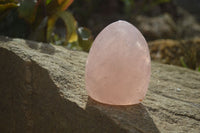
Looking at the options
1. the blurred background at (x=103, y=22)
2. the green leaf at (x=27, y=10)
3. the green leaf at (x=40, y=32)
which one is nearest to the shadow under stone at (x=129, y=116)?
the blurred background at (x=103, y=22)

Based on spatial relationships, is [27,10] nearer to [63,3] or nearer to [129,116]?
[63,3]

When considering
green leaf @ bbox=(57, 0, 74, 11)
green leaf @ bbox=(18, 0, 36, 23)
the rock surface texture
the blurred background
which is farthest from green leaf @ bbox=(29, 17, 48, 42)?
the rock surface texture

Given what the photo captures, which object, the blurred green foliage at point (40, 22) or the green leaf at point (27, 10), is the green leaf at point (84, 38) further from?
the green leaf at point (27, 10)

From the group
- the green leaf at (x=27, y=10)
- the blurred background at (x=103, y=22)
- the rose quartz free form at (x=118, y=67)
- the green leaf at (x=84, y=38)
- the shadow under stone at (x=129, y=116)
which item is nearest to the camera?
the shadow under stone at (x=129, y=116)

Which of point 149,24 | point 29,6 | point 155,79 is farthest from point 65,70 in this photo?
point 149,24

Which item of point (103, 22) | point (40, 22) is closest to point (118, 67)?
point (40, 22)

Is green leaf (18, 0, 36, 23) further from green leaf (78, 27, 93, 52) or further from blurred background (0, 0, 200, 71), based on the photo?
green leaf (78, 27, 93, 52)

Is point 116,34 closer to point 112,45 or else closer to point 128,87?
point 112,45
